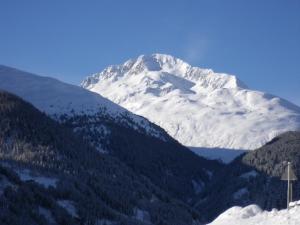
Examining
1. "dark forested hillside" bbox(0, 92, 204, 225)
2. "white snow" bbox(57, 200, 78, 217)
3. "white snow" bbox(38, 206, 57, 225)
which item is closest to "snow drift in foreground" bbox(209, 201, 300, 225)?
"dark forested hillside" bbox(0, 92, 204, 225)

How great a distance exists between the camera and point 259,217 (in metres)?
45.8

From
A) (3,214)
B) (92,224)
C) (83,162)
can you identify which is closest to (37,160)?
(83,162)

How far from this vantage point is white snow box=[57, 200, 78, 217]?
80.5 metres

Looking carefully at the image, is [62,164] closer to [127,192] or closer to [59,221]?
[127,192]

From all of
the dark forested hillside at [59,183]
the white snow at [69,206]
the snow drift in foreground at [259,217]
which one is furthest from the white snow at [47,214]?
the snow drift in foreground at [259,217]

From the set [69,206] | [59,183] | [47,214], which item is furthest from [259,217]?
[59,183]

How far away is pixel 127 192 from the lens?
429 ft

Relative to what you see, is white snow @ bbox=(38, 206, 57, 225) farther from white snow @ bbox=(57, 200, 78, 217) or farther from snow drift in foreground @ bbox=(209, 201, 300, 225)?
snow drift in foreground @ bbox=(209, 201, 300, 225)

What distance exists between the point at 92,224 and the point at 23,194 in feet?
38.3

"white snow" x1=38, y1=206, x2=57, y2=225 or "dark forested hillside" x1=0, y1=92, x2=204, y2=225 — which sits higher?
"dark forested hillside" x1=0, y1=92, x2=204, y2=225

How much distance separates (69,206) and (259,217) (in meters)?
42.4

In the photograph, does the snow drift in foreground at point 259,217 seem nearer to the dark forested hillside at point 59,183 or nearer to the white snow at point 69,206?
the dark forested hillside at point 59,183

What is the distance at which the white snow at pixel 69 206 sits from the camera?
264ft

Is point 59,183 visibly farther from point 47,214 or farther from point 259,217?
point 259,217
